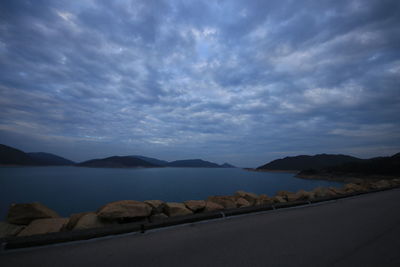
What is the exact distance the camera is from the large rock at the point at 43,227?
389 centimetres

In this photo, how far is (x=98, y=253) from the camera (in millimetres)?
2973

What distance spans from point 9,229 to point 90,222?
1867 mm

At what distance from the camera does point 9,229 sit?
435 centimetres

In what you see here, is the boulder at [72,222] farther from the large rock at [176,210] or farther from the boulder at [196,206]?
the boulder at [196,206]

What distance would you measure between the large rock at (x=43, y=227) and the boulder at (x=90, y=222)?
34 centimetres

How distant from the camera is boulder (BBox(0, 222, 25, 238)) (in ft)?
13.7

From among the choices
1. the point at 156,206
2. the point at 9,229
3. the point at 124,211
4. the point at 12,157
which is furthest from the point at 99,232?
the point at 12,157

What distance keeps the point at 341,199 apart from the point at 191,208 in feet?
23.8

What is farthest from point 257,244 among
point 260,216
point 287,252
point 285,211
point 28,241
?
point 28,241

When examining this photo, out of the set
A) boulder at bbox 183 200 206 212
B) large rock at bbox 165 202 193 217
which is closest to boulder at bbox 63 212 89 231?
large rock at bbox 165 202 193 217

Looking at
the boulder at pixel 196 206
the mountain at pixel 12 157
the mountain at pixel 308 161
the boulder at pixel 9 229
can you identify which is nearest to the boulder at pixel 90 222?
the boulder at pixel 9 229

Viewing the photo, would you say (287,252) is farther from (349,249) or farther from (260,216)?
(260,216)

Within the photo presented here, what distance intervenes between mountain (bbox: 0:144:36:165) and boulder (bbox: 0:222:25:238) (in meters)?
242

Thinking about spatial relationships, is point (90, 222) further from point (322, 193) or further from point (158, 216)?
point (322, 193)
